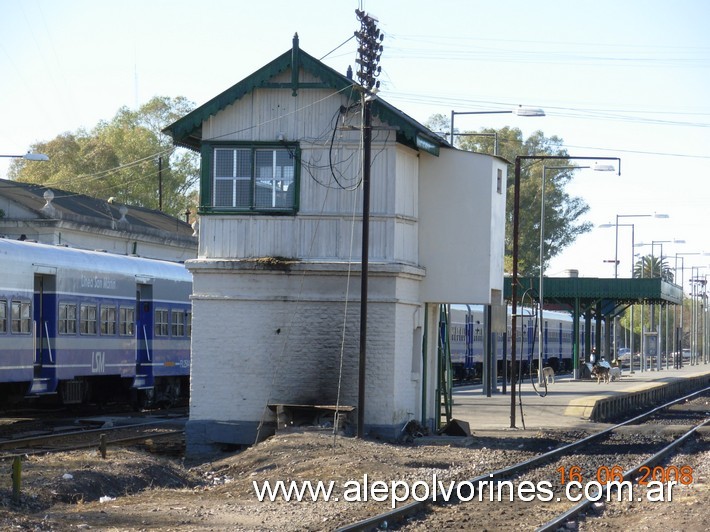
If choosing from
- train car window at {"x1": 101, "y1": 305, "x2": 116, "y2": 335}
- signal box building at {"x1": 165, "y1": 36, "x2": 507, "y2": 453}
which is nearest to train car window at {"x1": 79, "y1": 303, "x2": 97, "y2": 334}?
train car window at {"x1": 101, "y1": 305, "x2": 116, "y2": 335}

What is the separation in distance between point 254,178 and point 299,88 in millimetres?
1846

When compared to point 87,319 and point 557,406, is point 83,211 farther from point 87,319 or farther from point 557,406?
point 557,406

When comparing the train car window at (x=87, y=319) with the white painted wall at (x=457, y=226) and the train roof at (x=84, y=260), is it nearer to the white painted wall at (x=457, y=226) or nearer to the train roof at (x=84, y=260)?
the train roof at (x=84, y=260)

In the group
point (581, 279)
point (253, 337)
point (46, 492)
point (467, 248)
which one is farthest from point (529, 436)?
point (581, 279)

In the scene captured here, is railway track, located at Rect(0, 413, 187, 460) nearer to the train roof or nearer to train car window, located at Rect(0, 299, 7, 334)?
train car window, located at Rect(0, 299, 7, 334)

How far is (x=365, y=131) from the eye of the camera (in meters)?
20.5

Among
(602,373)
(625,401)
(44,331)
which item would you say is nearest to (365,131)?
(44,331)

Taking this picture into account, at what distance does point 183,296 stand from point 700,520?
855 inches

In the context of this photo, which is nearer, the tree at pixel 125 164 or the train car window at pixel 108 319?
the train car window at pixel 108 319

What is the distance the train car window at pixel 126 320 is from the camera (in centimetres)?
2916

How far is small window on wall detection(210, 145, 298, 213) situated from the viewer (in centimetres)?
2166

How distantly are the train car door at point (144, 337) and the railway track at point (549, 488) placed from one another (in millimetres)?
11942

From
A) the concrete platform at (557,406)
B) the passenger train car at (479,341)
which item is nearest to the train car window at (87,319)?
the concrete platform at (557,406)

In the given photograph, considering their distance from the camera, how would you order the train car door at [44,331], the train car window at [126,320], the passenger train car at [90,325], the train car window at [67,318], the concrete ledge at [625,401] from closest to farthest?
the passenger train car at [90,325] → the train car door at [44,331] → the train car window at [67,318] → the train car window at [126,320] → the concrete ledge at [625,401]
